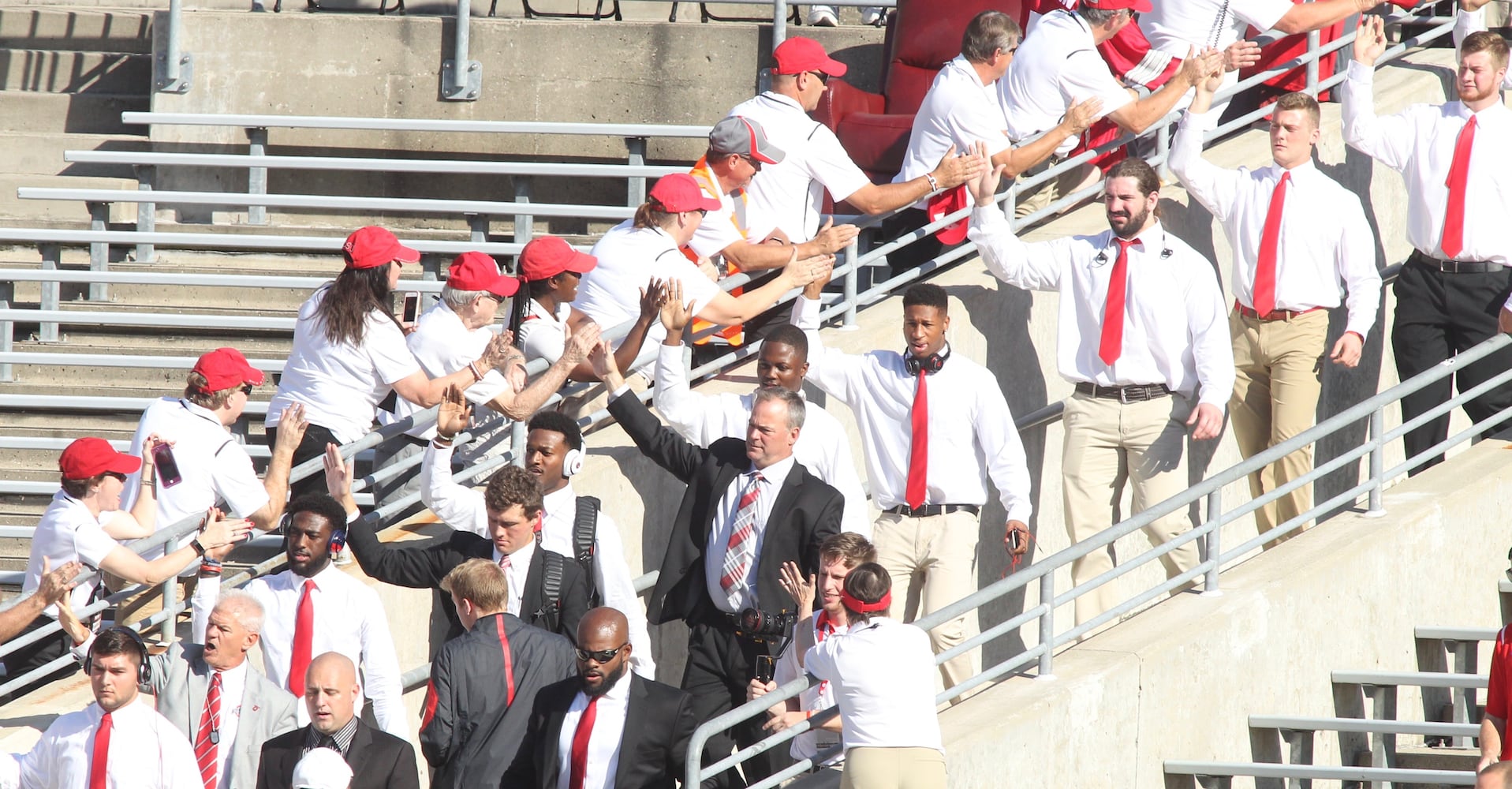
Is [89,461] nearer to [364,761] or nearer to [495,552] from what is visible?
[495,552]

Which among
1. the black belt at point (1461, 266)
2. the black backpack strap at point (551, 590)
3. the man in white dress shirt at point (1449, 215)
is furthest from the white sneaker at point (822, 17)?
the black backpack strap at point (551, 590)

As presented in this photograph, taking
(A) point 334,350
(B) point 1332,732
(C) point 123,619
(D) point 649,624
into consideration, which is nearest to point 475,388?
(A) point 334,350

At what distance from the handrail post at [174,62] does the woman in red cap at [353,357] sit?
618cm

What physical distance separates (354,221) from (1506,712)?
9102mm

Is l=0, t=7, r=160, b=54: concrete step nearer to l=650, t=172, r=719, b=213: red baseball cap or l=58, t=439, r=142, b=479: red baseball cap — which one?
l=58, t=439, r=142, b=479: red baseball cap

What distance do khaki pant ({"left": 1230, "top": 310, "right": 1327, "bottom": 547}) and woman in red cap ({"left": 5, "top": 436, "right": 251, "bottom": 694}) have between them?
492 centimetres

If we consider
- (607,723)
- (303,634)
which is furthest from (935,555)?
(303,634)

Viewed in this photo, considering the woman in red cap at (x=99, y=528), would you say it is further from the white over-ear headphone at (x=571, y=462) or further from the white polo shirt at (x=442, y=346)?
the white over-ear headphone at (x=571, y=462)

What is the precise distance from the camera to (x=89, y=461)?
8.34 m

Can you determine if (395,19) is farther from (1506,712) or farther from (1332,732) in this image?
(1506,712)

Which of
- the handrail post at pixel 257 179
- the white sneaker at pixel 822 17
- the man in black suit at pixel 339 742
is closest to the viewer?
the man in black suit at pixel 339 742

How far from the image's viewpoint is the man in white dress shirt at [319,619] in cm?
776

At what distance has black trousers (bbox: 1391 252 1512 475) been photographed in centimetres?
995

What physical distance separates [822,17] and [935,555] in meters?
6.51
